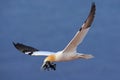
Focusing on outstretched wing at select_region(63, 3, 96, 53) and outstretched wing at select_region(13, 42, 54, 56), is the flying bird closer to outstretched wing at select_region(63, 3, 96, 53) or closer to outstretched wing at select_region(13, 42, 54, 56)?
outstretched wing at select_region(63, 3, 96, 53)

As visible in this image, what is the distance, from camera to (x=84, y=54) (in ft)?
69.2

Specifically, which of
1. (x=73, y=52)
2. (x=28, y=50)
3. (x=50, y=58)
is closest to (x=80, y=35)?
(x=73, y=52)

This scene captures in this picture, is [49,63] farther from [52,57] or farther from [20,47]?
[20,47]

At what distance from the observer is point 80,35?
2084cm

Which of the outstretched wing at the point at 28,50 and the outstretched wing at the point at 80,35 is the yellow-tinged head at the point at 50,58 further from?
the outstretched wing at the point at 28,50

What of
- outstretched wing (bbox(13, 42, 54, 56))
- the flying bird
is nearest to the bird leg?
the flying bird

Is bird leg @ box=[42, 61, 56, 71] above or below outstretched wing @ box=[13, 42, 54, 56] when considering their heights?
below

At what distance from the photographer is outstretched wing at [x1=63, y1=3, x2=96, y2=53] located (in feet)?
68.1

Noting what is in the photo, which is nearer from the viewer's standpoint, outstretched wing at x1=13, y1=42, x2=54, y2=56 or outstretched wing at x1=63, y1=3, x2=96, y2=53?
outstretched wing at x1=63, y1=3, x2=96, y2=53

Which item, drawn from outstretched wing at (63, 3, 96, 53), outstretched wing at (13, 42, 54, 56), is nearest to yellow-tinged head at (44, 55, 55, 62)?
outstretched wing at (63, 3, 96, 53)

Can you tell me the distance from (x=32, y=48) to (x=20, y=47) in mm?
606

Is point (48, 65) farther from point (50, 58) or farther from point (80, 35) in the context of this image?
point (80, 35)

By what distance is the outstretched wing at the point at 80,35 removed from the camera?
20.8m

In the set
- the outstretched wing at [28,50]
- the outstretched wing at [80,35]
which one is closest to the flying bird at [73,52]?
the outstretched wing at [80,35]
